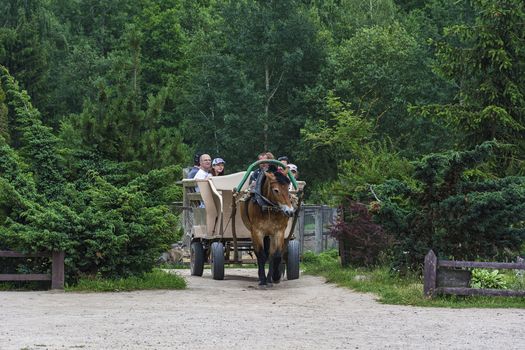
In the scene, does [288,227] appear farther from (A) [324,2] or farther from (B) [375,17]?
(A) [324,2]

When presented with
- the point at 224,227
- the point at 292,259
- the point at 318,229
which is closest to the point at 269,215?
the point at 224,227

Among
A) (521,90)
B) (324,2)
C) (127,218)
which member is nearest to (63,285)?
(127,218)

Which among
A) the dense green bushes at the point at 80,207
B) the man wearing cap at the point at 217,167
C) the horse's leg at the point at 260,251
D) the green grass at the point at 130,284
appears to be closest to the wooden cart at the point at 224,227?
the horse's leg at the point at 260,251

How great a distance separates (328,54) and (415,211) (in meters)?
46.0

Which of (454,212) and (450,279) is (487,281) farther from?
(454,212)

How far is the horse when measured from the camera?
1866cm

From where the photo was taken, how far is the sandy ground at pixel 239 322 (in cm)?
1148

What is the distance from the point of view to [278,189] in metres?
18.6

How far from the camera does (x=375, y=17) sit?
69.9 m

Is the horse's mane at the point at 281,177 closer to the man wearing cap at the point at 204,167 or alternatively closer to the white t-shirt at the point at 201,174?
the white t-shirt at the point at 201,174

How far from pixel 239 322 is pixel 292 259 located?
744 cm

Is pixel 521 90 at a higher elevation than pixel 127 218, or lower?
higher

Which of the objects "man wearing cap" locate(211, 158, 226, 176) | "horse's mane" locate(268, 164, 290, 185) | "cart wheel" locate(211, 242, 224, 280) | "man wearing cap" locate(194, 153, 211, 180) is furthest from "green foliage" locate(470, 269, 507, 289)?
"man wearing cap" locate(211, 158, 226, 176)

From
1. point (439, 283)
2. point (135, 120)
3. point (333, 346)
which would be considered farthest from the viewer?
point (135, 120)
